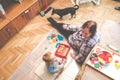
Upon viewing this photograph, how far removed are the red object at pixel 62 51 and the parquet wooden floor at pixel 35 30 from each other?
0.38 metres

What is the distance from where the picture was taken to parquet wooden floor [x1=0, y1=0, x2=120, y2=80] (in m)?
1.74


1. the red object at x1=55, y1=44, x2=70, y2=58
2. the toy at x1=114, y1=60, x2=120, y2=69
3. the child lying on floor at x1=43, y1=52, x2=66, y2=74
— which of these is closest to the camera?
the toy at x1=114, y1=60, x2=120, y2=69

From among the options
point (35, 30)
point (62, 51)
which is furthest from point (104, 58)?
point (35, 30)

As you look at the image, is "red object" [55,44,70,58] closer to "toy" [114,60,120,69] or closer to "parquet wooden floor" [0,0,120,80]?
"parquet wooden floor" [0,0,120,80]

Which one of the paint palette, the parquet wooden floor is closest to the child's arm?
the parquet wooden floor

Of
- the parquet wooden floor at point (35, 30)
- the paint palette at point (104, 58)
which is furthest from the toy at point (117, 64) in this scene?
the parquet wooden floor at point (35, 30)

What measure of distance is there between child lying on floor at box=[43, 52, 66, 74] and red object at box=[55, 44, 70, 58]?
0.36ft

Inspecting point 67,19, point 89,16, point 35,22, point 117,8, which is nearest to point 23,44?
point 35,22

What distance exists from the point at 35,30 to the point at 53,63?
3.10 ft

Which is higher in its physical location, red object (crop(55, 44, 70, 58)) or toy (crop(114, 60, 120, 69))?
toy (crop(114, 60, 120, 69))

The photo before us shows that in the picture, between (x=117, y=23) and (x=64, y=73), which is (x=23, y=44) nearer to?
(x=64, y=73)

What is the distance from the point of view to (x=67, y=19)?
7.46ft

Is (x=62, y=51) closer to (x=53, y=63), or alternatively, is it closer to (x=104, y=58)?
(x=53, y=63)

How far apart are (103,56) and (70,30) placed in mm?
752
